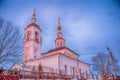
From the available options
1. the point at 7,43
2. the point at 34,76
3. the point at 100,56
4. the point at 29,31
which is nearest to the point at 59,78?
the point at 34,76

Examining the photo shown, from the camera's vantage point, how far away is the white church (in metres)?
25.0

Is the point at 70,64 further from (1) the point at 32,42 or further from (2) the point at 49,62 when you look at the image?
(1) the point at 32,42

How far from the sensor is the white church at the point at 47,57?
82.1 feet

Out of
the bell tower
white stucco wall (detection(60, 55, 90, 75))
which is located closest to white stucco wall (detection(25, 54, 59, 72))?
white stucco wall (detection(60, 55, 90, 75))

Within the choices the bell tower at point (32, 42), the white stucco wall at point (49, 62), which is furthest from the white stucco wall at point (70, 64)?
the bell tower at point (32, 42)

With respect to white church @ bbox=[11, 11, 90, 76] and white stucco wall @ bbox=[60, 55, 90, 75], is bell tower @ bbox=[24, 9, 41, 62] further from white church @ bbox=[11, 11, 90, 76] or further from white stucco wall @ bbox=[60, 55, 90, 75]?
white stucco wall @ bbox=[60, 55, 90, 75]

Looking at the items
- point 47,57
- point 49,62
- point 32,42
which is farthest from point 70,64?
point 32,42

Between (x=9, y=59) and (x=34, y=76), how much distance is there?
3541mm

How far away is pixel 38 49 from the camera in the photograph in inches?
1312

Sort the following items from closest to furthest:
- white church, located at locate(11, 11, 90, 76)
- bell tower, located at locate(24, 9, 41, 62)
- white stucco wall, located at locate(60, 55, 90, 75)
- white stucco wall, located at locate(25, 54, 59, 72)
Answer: white stucco wall, located at locate(25, 54, 59, 72) < white church, located at locate(11, 11, 90, 76) < white stucco wall, located at locate(60, 55, 90, 75) < bell tower, located at locate(24, 9, 41, 62)

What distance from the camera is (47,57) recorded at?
26516mm

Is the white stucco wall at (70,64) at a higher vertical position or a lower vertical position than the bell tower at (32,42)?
lower

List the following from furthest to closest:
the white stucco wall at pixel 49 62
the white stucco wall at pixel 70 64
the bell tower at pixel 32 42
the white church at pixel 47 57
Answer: the bell tower at pixel 32 42
the white stucco wall at pixel 70 64
the white church at pixel 47 57
the white stucco wall at pixel 49 62

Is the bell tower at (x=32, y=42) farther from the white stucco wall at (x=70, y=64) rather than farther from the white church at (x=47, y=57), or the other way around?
the white stucco wall at (x=70, y=64)
